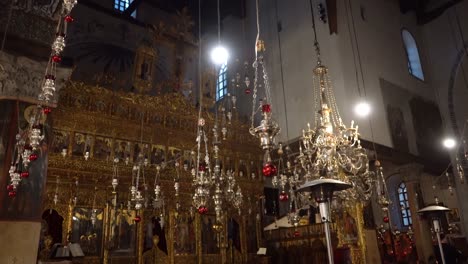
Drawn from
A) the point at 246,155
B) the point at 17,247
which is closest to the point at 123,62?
the point at 246,155

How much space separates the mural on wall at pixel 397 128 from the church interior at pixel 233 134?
76 mm

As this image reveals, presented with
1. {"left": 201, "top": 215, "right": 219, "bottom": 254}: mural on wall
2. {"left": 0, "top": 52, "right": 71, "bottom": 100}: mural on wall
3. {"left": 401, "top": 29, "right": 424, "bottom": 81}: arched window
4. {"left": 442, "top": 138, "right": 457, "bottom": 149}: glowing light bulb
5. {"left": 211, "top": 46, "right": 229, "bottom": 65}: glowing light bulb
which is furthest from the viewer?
{"left": 401, "top": 29, "right": 424, "bottom": 81}: arched window

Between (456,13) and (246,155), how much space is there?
12008mm

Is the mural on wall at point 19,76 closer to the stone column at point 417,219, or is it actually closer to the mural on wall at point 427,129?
the stone column at point 417,219

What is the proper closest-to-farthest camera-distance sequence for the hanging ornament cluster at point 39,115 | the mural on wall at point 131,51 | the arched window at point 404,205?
the hanging ornament cluster at point 39,115
the mural on wall at point 131,51
the arched window at point 404,205

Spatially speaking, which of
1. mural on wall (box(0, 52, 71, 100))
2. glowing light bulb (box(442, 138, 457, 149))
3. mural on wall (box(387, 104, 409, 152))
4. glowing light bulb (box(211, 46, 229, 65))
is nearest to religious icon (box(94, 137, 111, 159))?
mural on wall (box(0, 52, 71, 100))

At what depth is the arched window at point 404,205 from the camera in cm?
1600

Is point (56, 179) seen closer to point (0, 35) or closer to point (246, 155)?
point (0, 35)

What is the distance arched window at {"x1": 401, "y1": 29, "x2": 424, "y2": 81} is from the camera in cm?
1728

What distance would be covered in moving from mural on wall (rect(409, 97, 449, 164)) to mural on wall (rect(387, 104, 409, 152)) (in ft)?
3.55

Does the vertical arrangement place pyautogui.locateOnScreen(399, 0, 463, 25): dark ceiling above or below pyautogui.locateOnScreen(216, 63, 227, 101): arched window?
above

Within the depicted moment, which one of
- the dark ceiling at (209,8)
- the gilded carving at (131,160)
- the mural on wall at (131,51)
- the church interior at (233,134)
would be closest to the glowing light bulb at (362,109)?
the church interior at (233,134)

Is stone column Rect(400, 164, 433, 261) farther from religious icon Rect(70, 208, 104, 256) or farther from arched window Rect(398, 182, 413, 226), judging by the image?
religious icon Rect(70, 208, 104, 256)

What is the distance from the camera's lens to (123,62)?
1664cm
